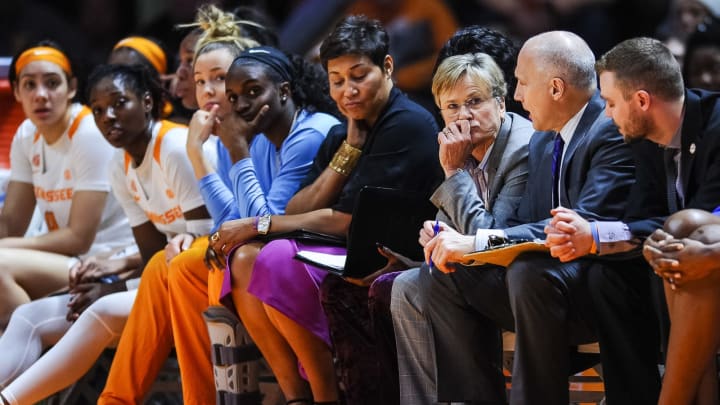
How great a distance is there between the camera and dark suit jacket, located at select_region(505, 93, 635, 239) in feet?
10.7

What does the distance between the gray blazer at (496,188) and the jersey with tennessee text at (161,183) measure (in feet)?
4.62

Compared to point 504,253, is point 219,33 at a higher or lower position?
higher

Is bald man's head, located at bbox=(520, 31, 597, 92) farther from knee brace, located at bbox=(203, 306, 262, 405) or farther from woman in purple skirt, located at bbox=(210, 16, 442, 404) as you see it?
knee brace, located at bbox=(203, 306, 262, 405)

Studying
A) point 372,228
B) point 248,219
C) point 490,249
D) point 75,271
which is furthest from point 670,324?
point 75,271

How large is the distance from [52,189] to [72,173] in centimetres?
16

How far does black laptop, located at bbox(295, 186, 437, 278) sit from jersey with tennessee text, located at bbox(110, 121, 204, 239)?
1.01 metres

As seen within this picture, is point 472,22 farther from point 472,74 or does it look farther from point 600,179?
point 600,179

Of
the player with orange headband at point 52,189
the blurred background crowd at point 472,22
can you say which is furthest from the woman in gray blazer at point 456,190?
the player with orange headband at point 52,189

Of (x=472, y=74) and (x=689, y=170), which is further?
(x=472, y=74)

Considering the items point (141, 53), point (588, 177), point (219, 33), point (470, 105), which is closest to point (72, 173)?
point (141, 53)

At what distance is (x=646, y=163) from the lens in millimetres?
3195

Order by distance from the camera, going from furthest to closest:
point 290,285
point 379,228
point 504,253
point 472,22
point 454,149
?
point 472,22 → point 290,285 → point 379,228 → point 454,149 → point 504,253

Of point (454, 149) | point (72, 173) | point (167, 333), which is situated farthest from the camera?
point (72, 173)

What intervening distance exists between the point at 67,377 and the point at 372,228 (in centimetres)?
152
